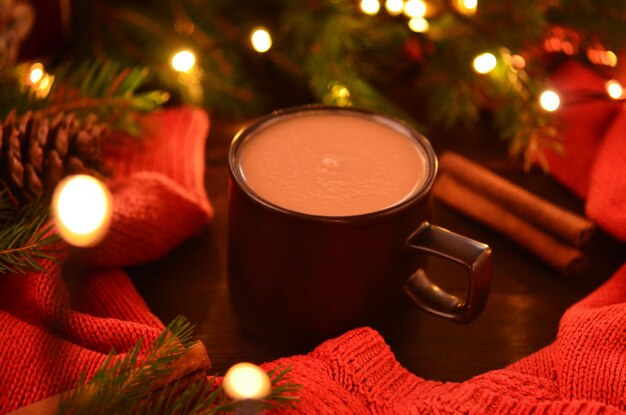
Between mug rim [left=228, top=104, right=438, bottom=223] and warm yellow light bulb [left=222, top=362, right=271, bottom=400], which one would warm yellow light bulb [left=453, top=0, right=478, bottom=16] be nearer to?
mug rim [left=228, top=104, right=438, bottom=223]

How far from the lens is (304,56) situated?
3.13 feet

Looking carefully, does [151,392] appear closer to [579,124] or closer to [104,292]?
[104,292]

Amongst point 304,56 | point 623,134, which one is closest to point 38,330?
point 304,56

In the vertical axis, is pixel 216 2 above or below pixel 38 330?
above

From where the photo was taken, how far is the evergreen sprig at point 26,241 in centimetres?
63

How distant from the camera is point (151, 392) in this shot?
1.80ft

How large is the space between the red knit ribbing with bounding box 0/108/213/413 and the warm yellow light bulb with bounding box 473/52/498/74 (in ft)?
1.07

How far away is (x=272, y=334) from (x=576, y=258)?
0.29m

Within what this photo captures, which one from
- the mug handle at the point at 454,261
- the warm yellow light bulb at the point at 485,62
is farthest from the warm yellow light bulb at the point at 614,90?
the mug handle at the point at 454,261

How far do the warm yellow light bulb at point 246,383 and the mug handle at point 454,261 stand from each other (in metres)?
0.14

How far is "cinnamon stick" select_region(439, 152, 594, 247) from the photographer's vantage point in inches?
29.4

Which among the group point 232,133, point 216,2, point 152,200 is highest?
point 216,2

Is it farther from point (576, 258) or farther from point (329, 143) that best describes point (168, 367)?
point (576, 258)

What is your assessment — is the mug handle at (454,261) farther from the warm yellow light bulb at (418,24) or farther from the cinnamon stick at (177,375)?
the warm yellow light bulb at (418,24)
